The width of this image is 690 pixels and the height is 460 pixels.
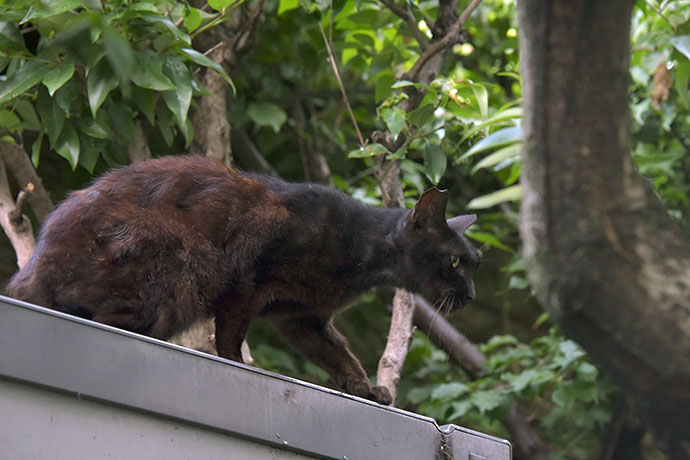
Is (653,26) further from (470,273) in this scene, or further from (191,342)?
(191,342)

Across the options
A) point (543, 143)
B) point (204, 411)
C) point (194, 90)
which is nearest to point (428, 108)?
point (194, 90)

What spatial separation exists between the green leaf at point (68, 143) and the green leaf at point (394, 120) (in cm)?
94

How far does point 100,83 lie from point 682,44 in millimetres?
1745

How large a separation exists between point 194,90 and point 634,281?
1.89m

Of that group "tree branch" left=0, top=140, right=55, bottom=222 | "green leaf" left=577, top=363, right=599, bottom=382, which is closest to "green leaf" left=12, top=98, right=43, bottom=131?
"tree branch" left=0, top=140, right=55, bottom=222

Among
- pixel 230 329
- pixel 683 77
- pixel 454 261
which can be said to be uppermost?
pixel 683 77

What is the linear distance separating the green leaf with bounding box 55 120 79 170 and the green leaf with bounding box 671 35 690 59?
6.08 ft

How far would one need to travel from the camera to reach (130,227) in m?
1.93

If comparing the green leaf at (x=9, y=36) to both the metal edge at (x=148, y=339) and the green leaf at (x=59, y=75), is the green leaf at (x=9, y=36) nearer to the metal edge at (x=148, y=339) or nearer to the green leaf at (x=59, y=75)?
the green leaf at (x=59, y=75)

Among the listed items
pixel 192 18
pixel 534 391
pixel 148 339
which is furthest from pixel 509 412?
pixel 148 339

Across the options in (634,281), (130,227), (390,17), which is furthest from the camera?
(390,17)

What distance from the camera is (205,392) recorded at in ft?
4.93

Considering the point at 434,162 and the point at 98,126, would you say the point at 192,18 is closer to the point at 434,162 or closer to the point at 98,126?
the point at 98,126

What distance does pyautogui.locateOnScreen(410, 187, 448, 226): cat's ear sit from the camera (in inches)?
93.3
